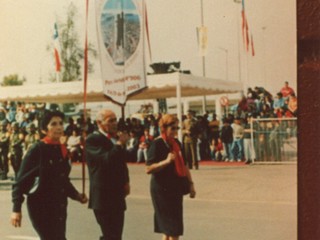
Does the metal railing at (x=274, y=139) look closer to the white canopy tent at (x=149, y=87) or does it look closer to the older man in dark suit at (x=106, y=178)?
the white canopy tent at (x=149, y=87)

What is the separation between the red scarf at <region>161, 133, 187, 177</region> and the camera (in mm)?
5195

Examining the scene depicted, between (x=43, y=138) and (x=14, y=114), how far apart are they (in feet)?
38.6

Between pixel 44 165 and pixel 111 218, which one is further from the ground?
pixel 44 165

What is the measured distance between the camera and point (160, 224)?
517 cm

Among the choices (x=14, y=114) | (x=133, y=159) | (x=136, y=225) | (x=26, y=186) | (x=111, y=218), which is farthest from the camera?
(x=133, y=159)

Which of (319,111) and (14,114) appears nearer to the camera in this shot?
(319,111)

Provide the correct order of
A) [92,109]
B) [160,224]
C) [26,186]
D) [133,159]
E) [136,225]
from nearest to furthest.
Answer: [26,186] < [160,224] < [136,225] < [133,159] < [92,109]

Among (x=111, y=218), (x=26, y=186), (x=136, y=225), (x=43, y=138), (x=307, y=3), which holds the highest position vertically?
(x=307, y=3)

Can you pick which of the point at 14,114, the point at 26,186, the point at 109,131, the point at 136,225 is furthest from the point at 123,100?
the point at 14,114

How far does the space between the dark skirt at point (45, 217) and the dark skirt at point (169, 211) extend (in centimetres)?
101

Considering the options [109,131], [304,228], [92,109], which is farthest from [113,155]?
[92,109]

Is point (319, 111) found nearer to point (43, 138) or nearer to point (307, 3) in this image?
point (307, 3)

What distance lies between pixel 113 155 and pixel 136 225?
3164 mm

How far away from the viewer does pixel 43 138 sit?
459 centimetres
